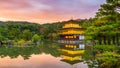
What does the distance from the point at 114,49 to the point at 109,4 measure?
8.71 feet

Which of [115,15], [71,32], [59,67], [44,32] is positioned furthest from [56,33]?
[115,15]

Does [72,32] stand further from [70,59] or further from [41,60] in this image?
[41,60]

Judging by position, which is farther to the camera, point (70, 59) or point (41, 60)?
point (70, 59)

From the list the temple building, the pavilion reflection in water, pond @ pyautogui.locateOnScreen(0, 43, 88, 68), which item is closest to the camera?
pond @ pyautogui.locateOnScreen(0, 43, 88, 68)

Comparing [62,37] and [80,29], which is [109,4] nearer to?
[80,29]

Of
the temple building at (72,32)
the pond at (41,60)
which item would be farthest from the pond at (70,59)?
the temple building at (72,32)

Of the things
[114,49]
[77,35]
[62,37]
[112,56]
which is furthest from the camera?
[62,37]

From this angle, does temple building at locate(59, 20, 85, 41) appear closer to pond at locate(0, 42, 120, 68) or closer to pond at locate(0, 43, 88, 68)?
pond at locate(0, 43, 88, 68)

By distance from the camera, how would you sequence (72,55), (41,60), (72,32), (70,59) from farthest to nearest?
1. (72,32)
2. (72,55)
3. (70,59)
4. (41,60)

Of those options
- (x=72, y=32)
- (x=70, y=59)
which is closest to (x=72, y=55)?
(x=70, y=59)

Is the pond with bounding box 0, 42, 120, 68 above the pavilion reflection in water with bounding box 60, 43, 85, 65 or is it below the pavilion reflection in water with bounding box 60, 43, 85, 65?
above

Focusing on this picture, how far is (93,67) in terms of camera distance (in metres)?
15.9

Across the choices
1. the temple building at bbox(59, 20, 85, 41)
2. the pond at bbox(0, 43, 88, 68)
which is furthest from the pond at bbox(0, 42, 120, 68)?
the temple building at bbox(59, 20, 85, 41)

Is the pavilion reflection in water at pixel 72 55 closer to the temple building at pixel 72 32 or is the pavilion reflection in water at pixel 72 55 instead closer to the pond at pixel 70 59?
the pond at pixel 70 59
